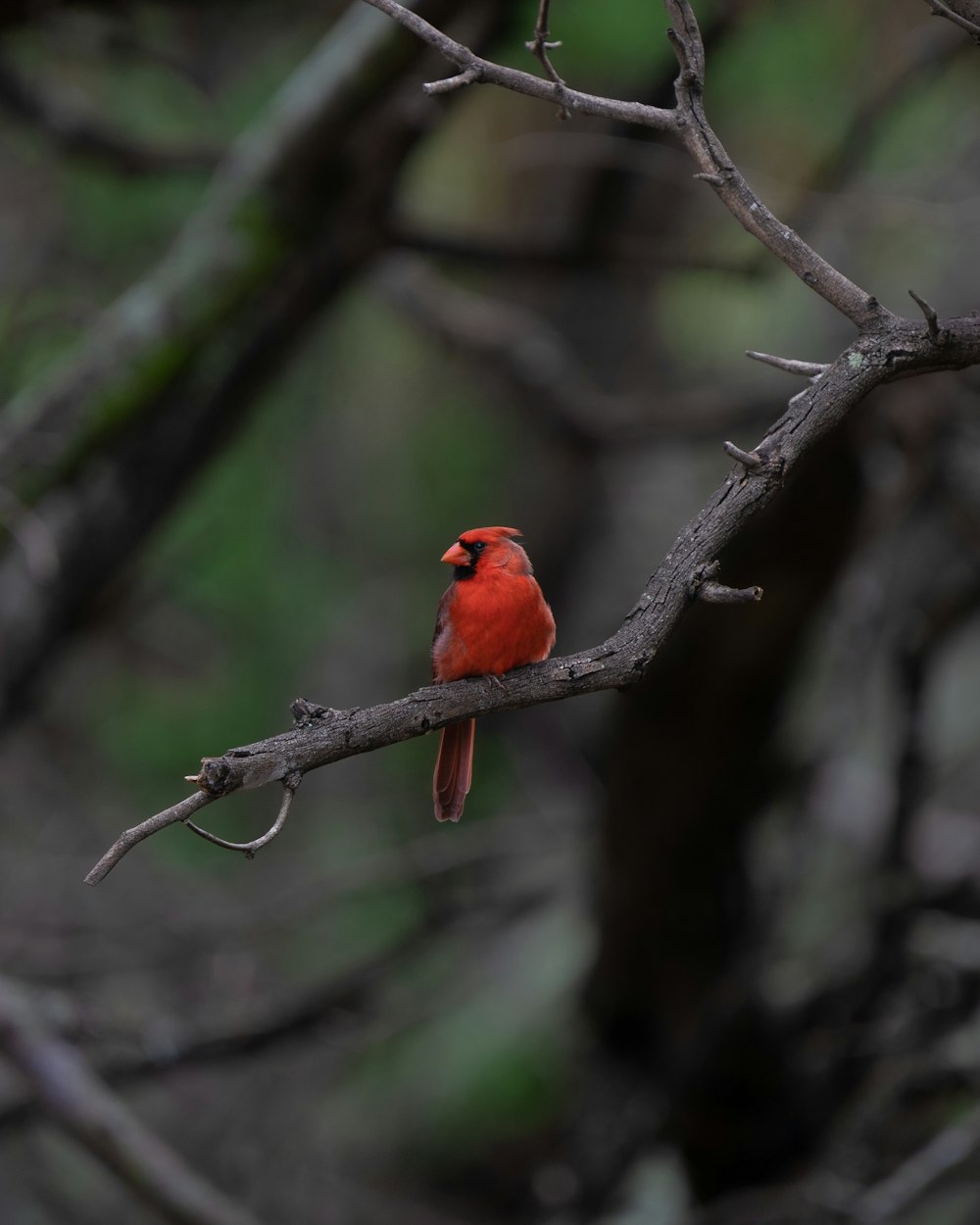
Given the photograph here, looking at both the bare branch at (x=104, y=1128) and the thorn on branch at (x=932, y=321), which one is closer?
the thorn on branch at (x=932, y=321)

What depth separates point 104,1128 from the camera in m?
4.66

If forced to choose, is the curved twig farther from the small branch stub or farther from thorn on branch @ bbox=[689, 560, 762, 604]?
the small branch stub

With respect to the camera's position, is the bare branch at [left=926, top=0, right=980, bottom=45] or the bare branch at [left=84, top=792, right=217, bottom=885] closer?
the bare branch at [left=84, top=792, right=217, bottom=885]

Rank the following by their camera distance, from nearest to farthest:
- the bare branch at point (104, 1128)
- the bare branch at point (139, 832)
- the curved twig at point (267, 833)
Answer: the bare branch at point (139, 832)
the curved twig at point (267, 833)
the bare branch at point (104, 1128)

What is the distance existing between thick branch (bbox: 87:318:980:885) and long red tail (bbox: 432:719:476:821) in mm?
810

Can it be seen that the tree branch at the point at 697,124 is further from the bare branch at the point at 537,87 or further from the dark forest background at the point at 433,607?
the dark forest background at the point at 433,607

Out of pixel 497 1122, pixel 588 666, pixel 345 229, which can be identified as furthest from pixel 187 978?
pixel 588 666

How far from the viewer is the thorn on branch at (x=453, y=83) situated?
192 cm

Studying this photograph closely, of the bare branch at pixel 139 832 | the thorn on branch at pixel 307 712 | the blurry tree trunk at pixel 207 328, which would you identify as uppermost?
the blurry tree trunk at pixel 207 328

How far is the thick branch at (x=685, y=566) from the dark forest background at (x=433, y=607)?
2440mm

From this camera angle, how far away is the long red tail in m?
2.82

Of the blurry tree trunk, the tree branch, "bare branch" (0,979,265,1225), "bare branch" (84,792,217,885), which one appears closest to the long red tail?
"bare branch" (84,792,217,885)

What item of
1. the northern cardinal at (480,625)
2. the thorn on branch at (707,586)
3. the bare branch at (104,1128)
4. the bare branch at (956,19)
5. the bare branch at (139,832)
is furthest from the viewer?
the bare branch at (104,1128)

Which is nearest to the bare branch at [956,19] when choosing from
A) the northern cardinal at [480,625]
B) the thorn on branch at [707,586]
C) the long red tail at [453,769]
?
the thorn on branch at [707,586]
